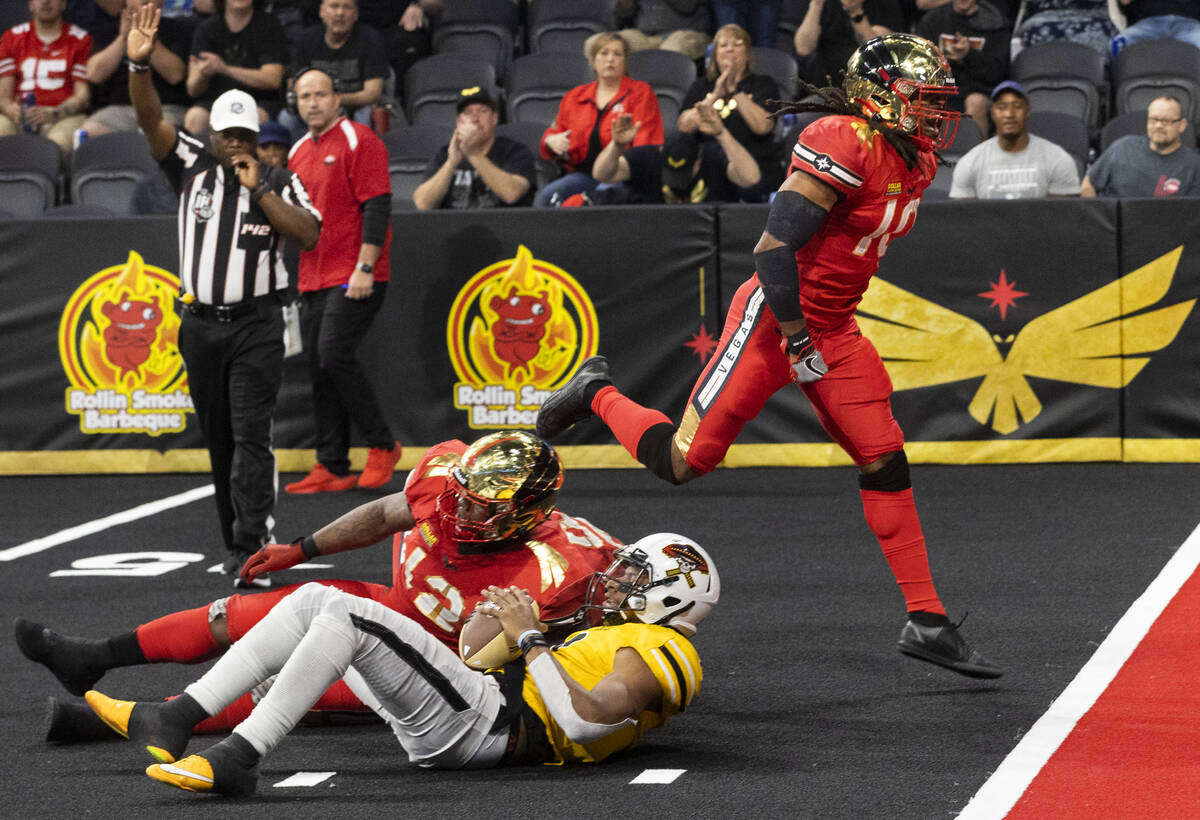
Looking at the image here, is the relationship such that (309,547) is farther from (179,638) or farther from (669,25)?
(669,25)

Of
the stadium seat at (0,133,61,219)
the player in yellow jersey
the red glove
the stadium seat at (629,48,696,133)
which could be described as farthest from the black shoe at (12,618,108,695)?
the stadium seat at (629,48,696,133)

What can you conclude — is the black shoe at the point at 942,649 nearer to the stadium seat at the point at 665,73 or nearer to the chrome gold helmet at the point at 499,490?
the chrome gold helmet at the point at 499,490

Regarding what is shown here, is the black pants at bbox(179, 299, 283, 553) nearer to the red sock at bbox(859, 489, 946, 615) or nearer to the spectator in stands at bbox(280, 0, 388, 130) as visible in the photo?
the red sock at bbox(859, 489, 946, 615)

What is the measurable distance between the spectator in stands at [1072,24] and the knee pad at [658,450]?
787 centimetres

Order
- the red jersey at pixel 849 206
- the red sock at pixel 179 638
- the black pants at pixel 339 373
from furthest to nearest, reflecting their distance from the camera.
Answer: the black pants at pixel 339 373 < the red jersey at pixel 849 206 < the red sock at pixel 179 638

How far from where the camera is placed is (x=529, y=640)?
4527 mm

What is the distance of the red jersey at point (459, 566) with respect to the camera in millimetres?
5062

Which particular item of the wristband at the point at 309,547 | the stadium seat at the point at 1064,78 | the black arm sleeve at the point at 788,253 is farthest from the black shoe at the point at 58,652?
the stadium seat at the point at 1064,78

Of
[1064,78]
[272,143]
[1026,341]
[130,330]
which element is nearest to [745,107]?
[1026,341]

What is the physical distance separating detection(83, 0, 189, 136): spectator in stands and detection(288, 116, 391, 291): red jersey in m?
3.40

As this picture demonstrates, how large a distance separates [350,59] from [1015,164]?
4.79m

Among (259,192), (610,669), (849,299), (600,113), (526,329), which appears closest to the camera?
(610,669)

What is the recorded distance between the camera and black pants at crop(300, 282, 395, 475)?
9.54 metres

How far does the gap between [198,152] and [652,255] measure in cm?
320
